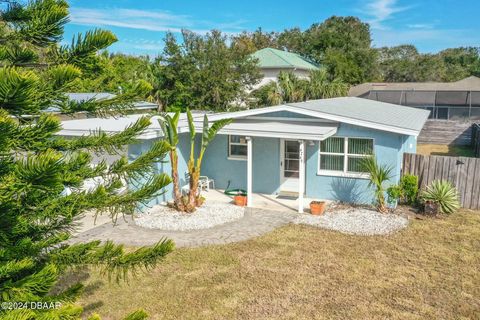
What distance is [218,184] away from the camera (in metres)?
17.6

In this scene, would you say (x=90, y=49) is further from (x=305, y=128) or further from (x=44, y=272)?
(x=305, y=128)

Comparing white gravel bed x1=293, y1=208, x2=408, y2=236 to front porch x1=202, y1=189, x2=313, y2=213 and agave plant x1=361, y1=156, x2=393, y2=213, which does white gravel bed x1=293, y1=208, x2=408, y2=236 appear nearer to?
agave plant x1=361, y1=156, x2=393, y2=213

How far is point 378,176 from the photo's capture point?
44.7ft

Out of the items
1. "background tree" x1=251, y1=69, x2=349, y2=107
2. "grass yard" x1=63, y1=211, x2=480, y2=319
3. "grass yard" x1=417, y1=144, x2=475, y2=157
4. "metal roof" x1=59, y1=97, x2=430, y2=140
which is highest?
"background tree" x1=251, y1=69, x2=349, y2=107

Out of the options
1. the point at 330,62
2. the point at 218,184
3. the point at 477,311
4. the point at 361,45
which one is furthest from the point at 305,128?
the point at 361,45

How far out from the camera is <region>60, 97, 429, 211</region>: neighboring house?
14.2 metres

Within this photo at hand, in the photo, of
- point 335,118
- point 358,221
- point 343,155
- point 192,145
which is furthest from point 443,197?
point 192,145

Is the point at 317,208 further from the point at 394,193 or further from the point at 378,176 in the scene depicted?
the point at 394,193

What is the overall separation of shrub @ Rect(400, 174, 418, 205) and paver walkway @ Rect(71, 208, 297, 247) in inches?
172

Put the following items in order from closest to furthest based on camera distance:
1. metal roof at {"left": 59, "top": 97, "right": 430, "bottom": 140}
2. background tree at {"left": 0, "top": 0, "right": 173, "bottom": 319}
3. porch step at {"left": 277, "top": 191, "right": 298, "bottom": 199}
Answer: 1. background tree at {"left": 0, "top": 0, "right": 173, "bottom": 319}
2. metal roof at {"left": 59, "top": 97, "right": 430, "bottom": 140}
3. porch step at {"left": 277, "top": 191, "right": 298, "bottom": 199}

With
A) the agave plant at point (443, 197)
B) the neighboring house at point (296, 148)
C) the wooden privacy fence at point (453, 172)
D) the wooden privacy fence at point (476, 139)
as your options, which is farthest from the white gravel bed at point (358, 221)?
the wooden privacy fence at point (476, 139)

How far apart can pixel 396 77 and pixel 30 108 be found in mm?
66928

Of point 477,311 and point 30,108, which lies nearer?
point 30,108

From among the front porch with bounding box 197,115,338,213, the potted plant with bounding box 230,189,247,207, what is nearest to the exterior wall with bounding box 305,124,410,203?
the front porch with bounding box 197,115,338,213
